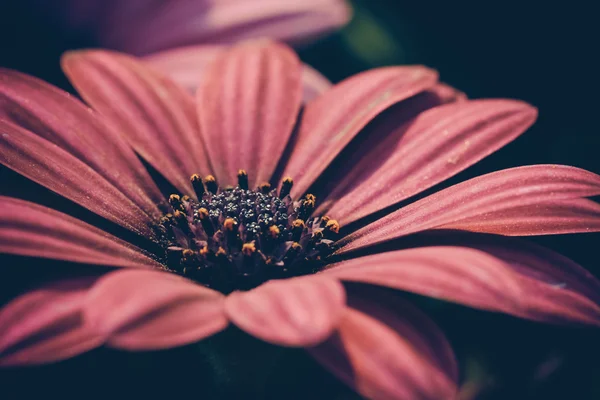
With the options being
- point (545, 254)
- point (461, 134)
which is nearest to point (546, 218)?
point (545, 254)

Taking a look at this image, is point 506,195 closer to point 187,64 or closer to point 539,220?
point 539,220

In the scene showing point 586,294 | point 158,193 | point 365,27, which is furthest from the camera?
point 365,27

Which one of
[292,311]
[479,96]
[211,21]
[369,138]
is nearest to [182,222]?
[369,138]

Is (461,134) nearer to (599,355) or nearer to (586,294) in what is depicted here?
(586,294)

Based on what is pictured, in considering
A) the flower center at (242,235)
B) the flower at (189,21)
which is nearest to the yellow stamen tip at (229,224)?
the flower center at (242,235)

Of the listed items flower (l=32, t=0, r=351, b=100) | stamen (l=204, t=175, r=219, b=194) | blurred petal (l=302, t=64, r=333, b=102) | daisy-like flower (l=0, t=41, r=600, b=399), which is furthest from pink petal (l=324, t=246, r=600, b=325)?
flower (l=32, t=0, r=351, b=100)

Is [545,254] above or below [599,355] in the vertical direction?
above

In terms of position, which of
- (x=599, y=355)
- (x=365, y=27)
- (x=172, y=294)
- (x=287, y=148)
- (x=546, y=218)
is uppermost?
(x=365, y=27)
